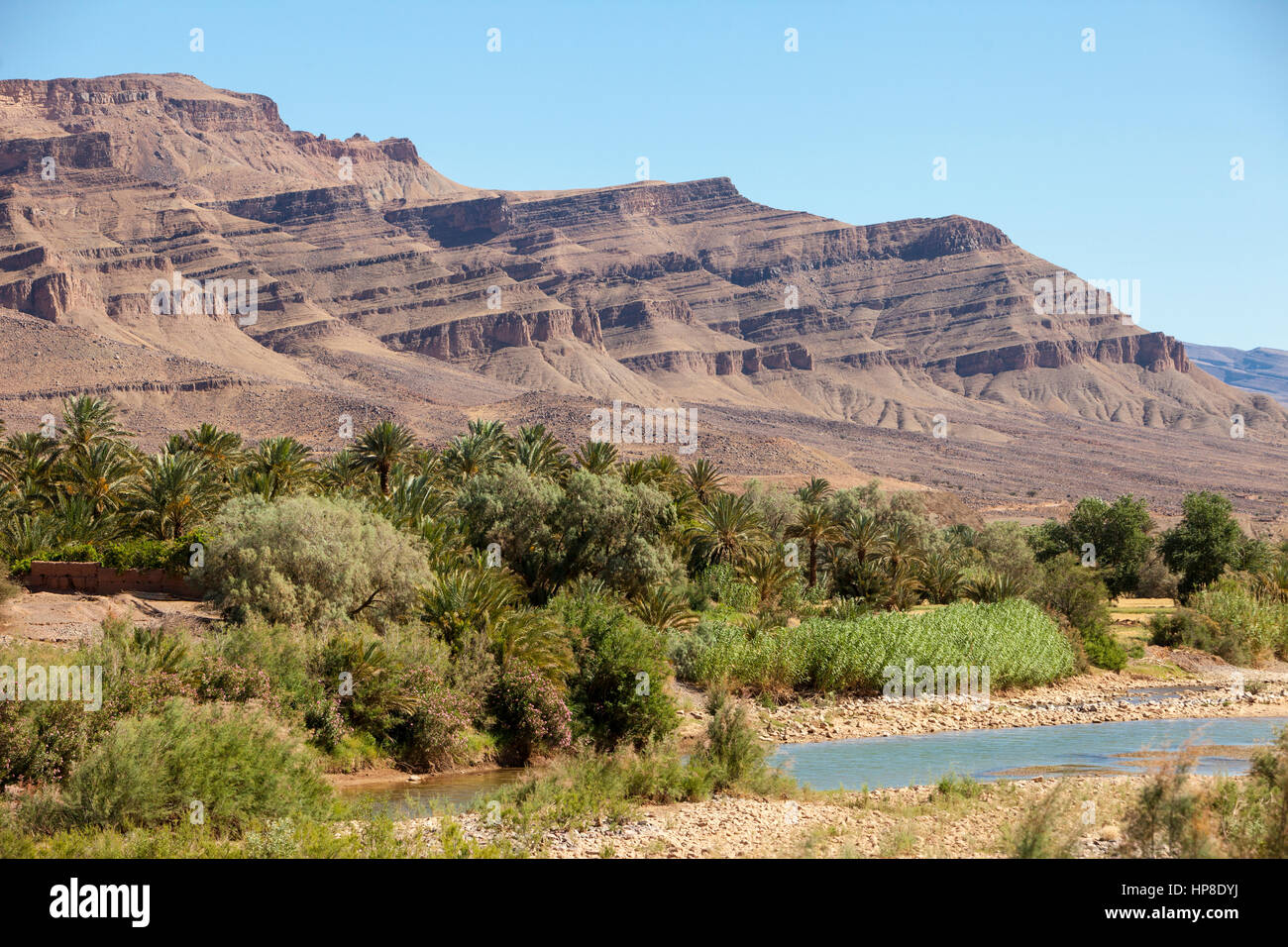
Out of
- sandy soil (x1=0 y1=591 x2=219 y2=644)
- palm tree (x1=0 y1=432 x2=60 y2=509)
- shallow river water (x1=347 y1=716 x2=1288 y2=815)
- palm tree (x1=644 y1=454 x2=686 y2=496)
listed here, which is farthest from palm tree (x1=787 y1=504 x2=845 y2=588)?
palm tree (x1=0 y1=432 x2=60 y2=509)

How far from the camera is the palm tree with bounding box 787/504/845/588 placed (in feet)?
166

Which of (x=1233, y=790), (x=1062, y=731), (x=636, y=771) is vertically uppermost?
(x=1233, y=790)

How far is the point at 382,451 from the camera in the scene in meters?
47.3

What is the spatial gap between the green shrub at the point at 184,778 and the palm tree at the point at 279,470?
70.9ft

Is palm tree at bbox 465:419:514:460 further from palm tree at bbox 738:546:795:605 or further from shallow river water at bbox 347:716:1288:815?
shallow river water at bbox 347:716:1288:815

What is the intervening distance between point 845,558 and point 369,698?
31316 millimetres

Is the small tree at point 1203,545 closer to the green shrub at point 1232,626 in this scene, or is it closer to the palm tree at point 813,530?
the green shrub at point 1232,626

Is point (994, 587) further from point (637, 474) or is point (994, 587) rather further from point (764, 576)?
point (637, 474)

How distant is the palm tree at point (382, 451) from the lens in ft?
155

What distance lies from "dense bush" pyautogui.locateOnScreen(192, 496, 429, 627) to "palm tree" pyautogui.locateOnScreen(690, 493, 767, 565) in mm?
16655
